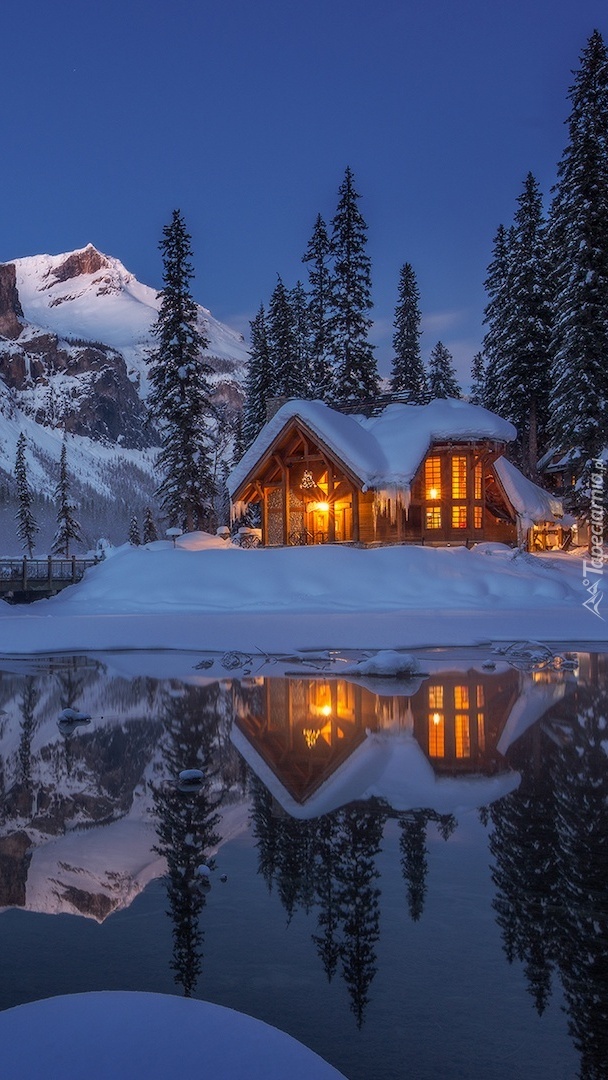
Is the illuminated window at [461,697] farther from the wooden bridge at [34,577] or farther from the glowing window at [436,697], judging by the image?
the wooden bridge at [34,577]

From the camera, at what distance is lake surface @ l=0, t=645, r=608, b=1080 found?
326cm

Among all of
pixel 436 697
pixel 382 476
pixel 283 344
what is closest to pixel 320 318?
pixel 283 344


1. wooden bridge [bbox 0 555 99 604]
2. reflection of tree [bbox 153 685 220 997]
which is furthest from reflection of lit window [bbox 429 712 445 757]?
wooden bridge [bbox 0 555 99 604]

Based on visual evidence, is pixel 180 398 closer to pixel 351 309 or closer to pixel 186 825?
pixel 351 309

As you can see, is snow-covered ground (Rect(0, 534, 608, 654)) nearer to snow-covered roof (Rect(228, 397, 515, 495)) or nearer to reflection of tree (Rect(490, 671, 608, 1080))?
snow-covered roof (Rect(228, 397, 515, 495))

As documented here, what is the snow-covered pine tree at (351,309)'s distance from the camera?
1660 inches

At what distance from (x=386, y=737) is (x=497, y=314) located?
44439 millimetres

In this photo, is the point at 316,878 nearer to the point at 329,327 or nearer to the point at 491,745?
the point at 491,745

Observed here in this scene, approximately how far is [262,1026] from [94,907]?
1.95m

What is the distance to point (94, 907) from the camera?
14.7 ft

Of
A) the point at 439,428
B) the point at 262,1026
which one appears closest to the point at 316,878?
the point at 262,1026

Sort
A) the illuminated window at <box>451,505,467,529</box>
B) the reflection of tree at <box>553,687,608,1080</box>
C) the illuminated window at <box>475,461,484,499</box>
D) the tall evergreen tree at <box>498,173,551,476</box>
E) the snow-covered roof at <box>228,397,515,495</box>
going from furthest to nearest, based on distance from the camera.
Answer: the tall evergreen tree at <box>498,173,551,476</box>
the illuminated window at <box>475,461,484,499</box>
the illuminated window at <box>451,505,467,529</box>
the snow-covered roof at <box>228,397,515,495</box>
the reflection of tree at <box>553,687,608,1080</box>

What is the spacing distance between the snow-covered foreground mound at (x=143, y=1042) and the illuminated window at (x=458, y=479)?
30.6 metres

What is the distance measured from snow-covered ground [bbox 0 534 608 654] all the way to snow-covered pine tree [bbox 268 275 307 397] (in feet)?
58.2
